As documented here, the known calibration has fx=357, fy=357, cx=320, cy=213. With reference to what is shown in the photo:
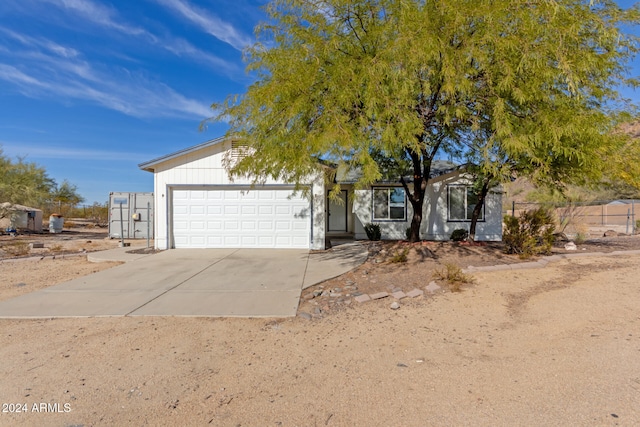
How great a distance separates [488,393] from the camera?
318 cm

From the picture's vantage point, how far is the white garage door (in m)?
12.8

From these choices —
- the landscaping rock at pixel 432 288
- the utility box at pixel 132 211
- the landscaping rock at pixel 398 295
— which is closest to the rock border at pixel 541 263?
the landscaping rock at pixel 432 288

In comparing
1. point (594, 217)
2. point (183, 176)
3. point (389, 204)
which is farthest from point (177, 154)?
point (594, 217)

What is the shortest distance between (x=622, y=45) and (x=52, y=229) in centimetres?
2651

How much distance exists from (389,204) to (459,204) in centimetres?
289

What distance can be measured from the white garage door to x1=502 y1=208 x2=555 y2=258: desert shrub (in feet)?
21.0

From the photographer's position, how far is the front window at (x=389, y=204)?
15.1 m

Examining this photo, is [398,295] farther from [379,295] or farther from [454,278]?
[454,278]

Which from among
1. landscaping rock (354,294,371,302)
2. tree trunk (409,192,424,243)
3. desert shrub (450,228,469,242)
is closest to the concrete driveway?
landscaping rock (354,294,371,302)

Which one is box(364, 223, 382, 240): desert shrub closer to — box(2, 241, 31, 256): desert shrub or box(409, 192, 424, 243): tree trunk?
box(409, 192, 424, 243): tree trunk

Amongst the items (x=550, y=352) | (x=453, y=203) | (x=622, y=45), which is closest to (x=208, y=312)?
(x=550, y=352)

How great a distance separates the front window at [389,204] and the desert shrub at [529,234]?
5.09 m

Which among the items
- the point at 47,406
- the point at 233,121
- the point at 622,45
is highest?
the point at 622,45

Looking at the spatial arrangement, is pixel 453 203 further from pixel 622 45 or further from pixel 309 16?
pixel 309 16
